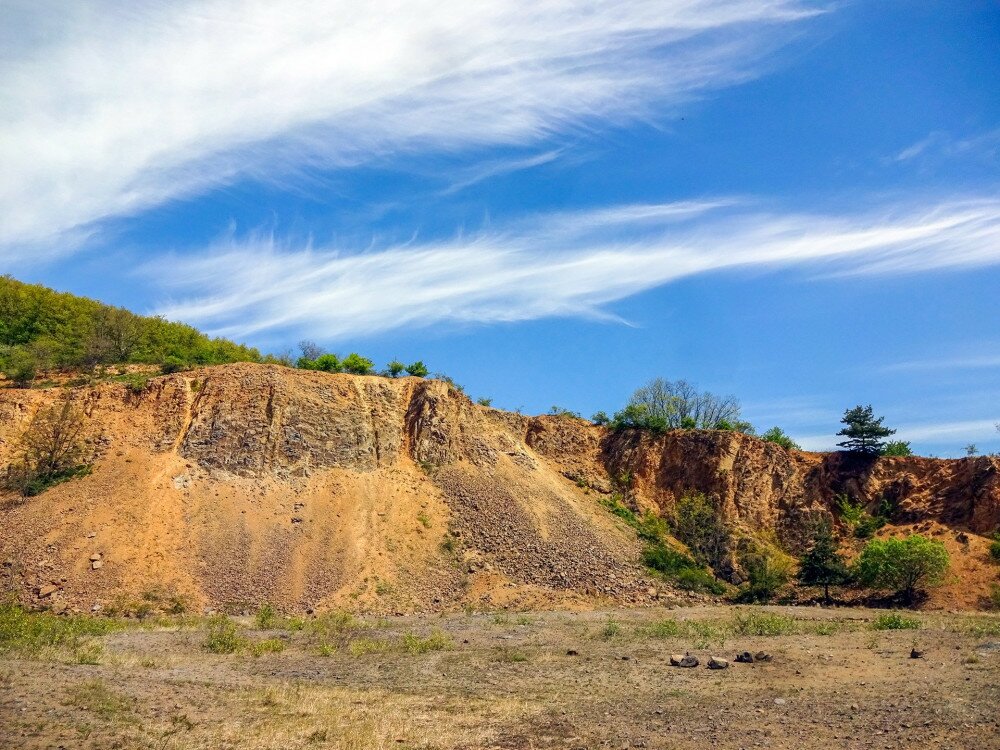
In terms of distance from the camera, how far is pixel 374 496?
44812 millimetres

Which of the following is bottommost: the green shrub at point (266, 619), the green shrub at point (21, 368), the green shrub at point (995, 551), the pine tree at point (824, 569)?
the green shrub at point (266, 619)

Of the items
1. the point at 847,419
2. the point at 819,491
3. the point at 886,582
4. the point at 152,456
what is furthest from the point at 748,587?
the point at 152,456

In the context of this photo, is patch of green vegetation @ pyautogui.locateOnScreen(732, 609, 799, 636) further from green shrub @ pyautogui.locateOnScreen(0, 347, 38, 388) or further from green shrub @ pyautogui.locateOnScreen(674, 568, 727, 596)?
Result: green shrub @ pyautogui.locateOnScreen(0, 347, 38, 388)

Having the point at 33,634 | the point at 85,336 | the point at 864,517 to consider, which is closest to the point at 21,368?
the point at 85,336

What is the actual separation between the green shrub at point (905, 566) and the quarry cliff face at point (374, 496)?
7.86ft

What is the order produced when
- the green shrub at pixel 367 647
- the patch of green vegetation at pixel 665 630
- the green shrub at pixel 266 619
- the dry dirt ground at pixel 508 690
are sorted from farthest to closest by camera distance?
the green shrub at pixel 266 619, the patch of green vegetation at pixel 665 630, the green shrub at pixel 367 647, the dry dirt ground at pixel 508 690

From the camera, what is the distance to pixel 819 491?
188 feet

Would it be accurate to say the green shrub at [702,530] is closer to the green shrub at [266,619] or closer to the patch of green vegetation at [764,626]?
the patch of green vegetation at [764,626]

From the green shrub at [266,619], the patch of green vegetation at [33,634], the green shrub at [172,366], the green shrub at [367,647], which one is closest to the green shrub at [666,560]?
the green shrub at [266,619]

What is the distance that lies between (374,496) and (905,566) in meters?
27.7

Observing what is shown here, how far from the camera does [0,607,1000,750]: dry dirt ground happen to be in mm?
15000

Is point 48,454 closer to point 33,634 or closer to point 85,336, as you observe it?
point 85,336

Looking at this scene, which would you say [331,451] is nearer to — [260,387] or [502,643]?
[260,387]

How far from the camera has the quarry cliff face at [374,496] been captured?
37406mm
